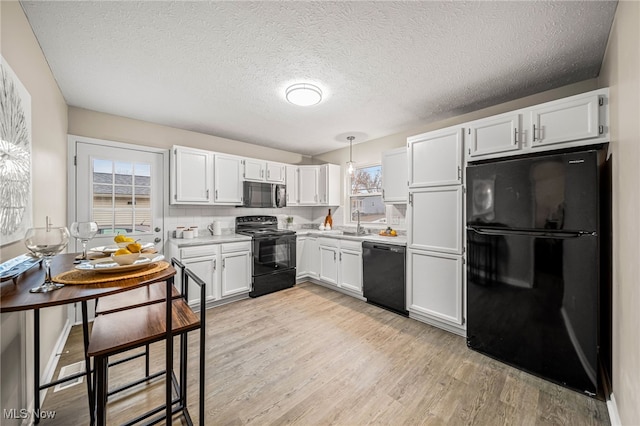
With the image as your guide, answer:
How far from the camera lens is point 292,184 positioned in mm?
4738

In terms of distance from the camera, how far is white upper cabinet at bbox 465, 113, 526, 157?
221 centimetres

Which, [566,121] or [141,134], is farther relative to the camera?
[141,134]

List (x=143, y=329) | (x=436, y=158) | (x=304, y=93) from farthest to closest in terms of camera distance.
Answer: (x=436, y=158), (x=304, y=93), (x=143, y=329)

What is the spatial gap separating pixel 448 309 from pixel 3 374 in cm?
322

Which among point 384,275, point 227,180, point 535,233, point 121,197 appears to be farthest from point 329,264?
point 121,197

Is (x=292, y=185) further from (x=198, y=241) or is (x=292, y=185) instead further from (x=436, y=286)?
(x=436, y=286)

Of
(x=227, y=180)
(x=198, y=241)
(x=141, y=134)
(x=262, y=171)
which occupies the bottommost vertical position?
(x=198, y=241)

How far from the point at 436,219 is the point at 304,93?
1.89 m

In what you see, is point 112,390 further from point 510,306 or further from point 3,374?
point 510,306

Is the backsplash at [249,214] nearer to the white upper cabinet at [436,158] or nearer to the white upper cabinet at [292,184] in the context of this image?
the white upper cabinet at [292,184]

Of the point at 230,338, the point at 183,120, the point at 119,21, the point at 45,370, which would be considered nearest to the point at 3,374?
the point at 45,370

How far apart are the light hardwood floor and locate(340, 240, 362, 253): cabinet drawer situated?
1083 millimetres

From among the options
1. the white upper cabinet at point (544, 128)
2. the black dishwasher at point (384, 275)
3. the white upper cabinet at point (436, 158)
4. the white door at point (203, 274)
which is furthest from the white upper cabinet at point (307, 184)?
the white upper cabinet at point (544, 128)

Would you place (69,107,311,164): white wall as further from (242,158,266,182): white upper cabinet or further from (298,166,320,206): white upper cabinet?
(298,166,320,206): white upper cabinet
